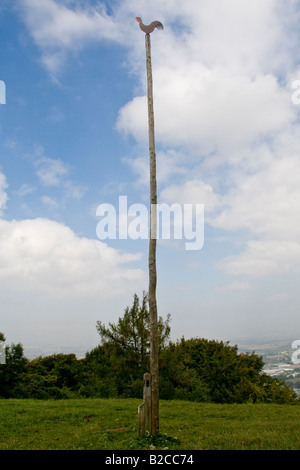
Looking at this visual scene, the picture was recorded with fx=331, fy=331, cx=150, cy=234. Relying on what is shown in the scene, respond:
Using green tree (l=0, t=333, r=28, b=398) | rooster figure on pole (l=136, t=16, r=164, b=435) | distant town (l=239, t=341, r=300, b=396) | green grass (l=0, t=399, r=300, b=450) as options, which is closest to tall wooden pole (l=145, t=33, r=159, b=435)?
rooster figure on pole (l=136, t=16, r=164, b=435)

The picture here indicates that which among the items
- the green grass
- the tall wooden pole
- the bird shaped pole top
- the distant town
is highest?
the bird shaped pole top

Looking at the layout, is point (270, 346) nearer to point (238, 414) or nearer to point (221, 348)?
point (221, 348)

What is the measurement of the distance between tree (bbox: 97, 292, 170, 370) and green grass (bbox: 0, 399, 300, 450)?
330 inches

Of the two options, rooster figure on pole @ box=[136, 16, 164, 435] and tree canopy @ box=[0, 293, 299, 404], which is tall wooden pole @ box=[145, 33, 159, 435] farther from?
tree canopy @ box=[0, 293, 299, 404]

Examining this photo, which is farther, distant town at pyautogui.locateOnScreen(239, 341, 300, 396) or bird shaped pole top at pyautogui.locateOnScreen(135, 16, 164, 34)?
distant town at pyautogui.locateOnScreen(239, 341, 300, 396)

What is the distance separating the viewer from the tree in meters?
23.0

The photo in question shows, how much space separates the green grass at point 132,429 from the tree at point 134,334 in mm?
8377

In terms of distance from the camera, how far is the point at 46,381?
26.8m

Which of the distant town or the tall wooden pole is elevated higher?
the tall wooden pole

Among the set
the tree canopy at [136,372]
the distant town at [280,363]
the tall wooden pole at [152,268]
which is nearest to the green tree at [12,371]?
the tree canopy at [136,372]

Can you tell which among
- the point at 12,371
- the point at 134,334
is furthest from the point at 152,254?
the point at 12,371
